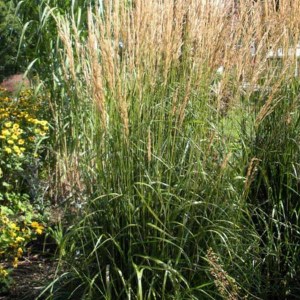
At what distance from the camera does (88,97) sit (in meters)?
3.83

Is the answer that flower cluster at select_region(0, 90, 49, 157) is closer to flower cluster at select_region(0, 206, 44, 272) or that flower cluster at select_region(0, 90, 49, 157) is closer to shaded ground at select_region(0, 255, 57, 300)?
flower cluster at select_region(0, 206, 44, 272)

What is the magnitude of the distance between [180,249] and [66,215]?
33.2 inches

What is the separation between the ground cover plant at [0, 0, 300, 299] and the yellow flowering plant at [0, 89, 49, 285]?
0.49 meters

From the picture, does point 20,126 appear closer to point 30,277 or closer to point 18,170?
point 18,170

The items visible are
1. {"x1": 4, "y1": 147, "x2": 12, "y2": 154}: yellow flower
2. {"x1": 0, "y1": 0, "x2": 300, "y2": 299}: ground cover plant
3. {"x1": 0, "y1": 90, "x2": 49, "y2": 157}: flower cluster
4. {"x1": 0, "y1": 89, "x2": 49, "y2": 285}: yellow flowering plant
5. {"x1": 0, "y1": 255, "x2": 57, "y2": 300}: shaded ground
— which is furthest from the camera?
{"x1": 0, "y1": 90, "x2": 49, "y2": 157}: flower cluster

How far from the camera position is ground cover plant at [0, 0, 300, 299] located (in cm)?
341

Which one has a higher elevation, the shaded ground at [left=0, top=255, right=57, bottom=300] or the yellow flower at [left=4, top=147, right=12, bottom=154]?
the yellow flower at [left=4, top=147, right=12, bottom=154]

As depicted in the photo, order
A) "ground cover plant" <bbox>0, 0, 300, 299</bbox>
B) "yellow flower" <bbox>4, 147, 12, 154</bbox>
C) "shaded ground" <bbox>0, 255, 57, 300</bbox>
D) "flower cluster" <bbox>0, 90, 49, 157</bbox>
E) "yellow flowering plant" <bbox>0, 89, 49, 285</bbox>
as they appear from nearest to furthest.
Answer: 1. "ground cover plant" <bbox>0, 0, 300, 299</bbox>
2. "shaded ground" <bbox>0, 255, 57, 300</bbox>
3. "yellow flowering plant" <bbox>0, 89, 49, 285</bbox>
4. "yellow flower" <bbox>4, 147, 12, 154</bbox>
5. "flower cluster" <bbox>0, 90, 49, 157</bbox>

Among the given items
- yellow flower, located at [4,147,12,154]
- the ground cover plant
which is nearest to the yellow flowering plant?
yellow flower, located at [4,147,12,154]

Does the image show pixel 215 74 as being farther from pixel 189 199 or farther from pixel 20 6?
pixel 20 6

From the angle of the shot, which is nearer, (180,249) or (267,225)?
(180,249)

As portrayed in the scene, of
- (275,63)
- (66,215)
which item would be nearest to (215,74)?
(275,63)

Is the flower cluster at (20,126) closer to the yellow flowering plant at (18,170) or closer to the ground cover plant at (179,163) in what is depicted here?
the yellow flowering plant at (18,170)

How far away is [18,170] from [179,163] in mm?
2003
